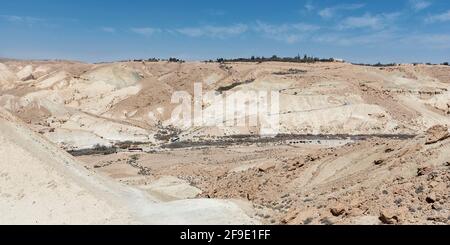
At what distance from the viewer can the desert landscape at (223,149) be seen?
18.5 meters

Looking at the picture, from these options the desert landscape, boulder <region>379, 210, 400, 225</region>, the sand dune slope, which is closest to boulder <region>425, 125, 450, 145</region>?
the desert landscape

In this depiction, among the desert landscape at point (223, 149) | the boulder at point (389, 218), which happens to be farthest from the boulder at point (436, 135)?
the boulder at point (389, 218)

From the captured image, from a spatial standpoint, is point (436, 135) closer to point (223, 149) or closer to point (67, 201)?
point (67, 201)

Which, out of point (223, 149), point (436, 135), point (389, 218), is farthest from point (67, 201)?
point (223, 149)

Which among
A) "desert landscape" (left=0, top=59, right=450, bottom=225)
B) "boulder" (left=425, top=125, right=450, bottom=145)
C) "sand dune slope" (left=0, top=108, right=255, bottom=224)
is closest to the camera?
"sand dune slope" (left=0, top=108, right=255, bottom=224)

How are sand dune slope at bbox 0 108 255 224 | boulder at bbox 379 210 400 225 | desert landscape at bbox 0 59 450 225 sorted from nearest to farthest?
boulder at bbox 379 210 400 225, sand dune slope at bbox 0 108 255 224, desert landscape at bbox 0 59 450 225

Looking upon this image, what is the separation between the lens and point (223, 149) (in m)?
49.0

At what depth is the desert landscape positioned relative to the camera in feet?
60.7

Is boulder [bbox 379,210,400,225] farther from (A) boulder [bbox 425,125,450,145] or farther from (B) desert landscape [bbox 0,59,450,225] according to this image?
(A) boulder [bbox 425,125,450,145]

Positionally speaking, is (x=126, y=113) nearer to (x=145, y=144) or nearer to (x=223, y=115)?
(x=223, y=115)

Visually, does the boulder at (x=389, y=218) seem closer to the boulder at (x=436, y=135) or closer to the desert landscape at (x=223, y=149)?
the desert landscape at (x=223, y=149)

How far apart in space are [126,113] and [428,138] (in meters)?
60.7
